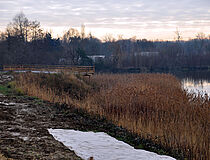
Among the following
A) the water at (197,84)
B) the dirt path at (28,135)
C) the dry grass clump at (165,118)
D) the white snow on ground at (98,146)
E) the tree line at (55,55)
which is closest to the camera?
the dirt path at (28,135)

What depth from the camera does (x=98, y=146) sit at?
7.00 m

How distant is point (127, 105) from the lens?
39.6 ft

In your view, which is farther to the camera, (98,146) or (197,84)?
(197,84)

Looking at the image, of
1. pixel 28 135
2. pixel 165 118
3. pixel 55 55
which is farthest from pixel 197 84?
pixel 55 55

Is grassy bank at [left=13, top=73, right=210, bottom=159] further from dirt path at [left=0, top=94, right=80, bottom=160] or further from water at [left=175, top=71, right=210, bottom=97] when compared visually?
water at [left=175, top=71, right=210, bottom=97]

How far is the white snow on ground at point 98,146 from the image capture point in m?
6.23

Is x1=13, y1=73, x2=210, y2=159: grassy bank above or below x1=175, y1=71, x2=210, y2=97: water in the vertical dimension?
above

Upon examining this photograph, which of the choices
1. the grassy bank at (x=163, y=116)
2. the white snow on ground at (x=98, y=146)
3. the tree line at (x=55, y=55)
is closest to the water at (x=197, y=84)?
the grassy bank at (x=163, y=116)

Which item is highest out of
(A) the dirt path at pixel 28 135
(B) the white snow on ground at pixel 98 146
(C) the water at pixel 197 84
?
(A) the dirt path at pixel 28 135

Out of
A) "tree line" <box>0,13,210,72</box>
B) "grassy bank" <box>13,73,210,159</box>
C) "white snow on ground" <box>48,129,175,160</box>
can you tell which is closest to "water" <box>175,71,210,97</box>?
"grassy bank" <box>13,73,210,159</box>

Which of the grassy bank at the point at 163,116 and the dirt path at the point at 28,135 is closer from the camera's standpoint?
the dirt path at the point at 28,135

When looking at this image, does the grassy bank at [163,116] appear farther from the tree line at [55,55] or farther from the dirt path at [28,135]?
the tree line at [55,55]

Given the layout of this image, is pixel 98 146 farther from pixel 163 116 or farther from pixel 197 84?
pixel 197 84

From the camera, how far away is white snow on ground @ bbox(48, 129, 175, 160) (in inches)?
245
